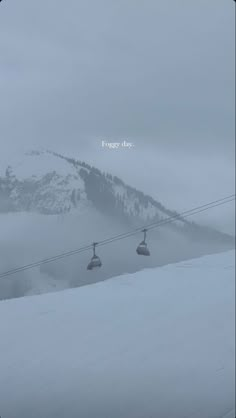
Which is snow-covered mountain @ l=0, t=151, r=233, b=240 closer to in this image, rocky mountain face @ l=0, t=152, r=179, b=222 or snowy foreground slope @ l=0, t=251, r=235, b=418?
rocky mountain face @ l=0, t=152, r=179, b=222

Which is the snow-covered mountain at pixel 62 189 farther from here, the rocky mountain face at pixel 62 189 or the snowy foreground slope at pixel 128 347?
the snowy foreground slope at pixel 128 347

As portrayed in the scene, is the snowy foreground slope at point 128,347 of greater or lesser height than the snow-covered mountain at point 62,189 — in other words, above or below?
below

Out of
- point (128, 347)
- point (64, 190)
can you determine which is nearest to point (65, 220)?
point (64, 190)

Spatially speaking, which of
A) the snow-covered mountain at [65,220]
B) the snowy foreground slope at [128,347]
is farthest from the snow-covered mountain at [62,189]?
the snowy foreground slope at [128,347]

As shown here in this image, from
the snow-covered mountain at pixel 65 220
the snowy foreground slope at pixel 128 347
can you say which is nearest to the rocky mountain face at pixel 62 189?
the snow-covered mountain at pixel 65 220

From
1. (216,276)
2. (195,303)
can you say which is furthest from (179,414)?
(216,276)

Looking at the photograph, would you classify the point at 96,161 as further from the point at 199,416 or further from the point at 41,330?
the point at 199,416

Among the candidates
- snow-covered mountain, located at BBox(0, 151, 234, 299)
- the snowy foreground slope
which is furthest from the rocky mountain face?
the snowy foreground slope
